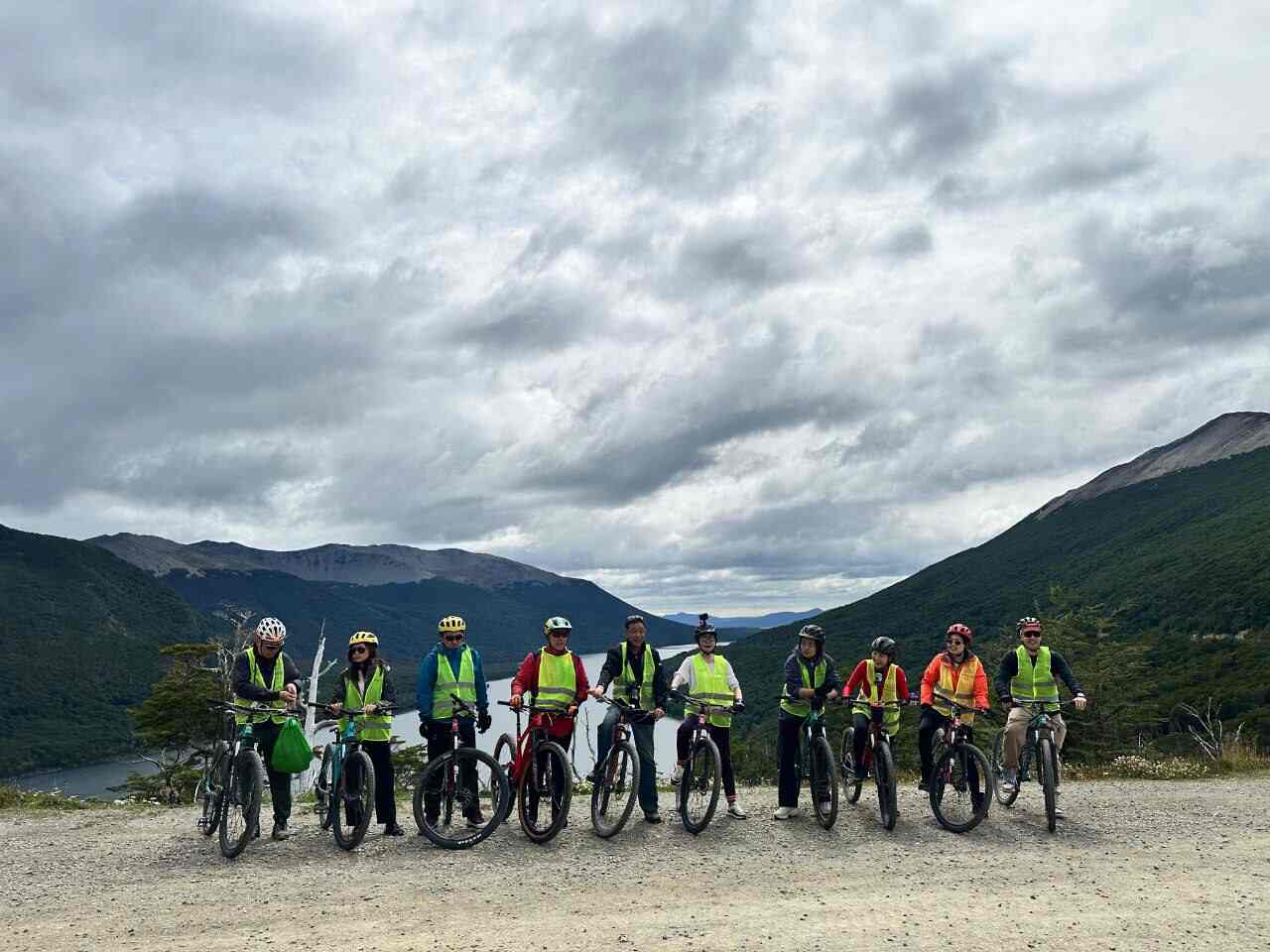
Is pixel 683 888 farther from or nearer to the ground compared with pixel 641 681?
nearer to the ground

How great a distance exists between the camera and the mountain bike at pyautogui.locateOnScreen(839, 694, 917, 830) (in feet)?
32.6

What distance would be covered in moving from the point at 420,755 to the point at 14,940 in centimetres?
3992

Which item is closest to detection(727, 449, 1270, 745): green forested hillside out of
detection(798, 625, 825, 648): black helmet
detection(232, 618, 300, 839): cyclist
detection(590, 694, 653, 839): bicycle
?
detection(798, 625, 825, 648): black helmet

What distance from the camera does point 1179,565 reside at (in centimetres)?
12588

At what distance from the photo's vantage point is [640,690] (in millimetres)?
10375

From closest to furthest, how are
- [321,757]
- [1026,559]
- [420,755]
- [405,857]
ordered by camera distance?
[405,857]
[321,757]
[420,755]
[1026,559]

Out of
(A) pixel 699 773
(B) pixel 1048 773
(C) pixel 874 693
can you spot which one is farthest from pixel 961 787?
(A) pixel 699 773

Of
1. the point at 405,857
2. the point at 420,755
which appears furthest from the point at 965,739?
the point at 420,755

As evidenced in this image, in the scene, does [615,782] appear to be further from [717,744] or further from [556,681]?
→ [717,744]

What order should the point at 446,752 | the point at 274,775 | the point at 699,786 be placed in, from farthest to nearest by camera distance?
the point at 699,786, the point at 446,752, the point at 274,775

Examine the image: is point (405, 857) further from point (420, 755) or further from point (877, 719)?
point (420, 755)

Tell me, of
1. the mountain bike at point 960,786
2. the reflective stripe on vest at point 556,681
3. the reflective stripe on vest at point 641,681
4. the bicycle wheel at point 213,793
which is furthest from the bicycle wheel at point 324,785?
the mountain bike at point 960,786

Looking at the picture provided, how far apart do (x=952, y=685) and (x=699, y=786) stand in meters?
3.41

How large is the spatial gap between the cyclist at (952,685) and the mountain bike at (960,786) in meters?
0.65
